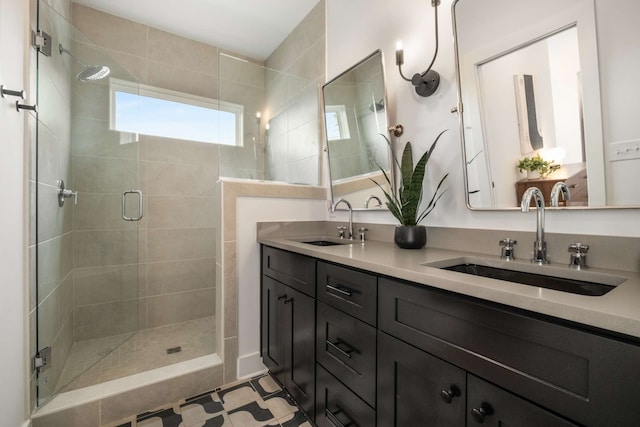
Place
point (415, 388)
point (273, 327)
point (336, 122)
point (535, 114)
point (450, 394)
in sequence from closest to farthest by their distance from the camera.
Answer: point (450, 394), point (415, 388), point (535, 114), point (273, 327), point (336, 122)

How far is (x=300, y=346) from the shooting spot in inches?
54.7

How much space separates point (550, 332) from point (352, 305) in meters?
0.62

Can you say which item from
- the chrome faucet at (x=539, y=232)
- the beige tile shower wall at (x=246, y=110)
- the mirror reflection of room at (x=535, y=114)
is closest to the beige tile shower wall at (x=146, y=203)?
the beige tile shower wall at (x=246, y=110)

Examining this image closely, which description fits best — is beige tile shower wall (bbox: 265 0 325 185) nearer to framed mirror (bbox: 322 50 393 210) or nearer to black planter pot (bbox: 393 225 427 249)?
framed mirror (bbox: 322 50 393 210)

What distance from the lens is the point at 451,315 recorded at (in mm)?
731

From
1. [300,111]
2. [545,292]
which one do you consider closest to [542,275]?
[545,292]

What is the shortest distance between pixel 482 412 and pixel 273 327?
1.24 metres

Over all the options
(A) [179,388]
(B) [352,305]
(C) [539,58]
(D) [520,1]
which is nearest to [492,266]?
(B) [352,305]

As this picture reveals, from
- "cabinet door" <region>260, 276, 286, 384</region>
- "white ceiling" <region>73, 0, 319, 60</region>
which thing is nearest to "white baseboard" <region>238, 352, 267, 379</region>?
"cabinet door" <region>260, 276, 286, 384</region>

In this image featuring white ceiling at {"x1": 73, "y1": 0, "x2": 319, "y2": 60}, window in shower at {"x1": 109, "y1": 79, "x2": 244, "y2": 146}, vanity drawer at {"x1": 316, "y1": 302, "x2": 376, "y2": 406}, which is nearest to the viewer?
vanity drawer at {"x1": 316, "y1": 302, "x2": 376, "y2": 406}

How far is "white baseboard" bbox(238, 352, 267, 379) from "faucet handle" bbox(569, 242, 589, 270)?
174 centimetres

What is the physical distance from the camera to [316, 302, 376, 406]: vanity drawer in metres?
0.97

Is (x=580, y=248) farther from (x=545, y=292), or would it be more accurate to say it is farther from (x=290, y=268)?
(x=290, y=268)

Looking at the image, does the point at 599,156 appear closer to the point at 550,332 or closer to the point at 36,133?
the point at 550,332
